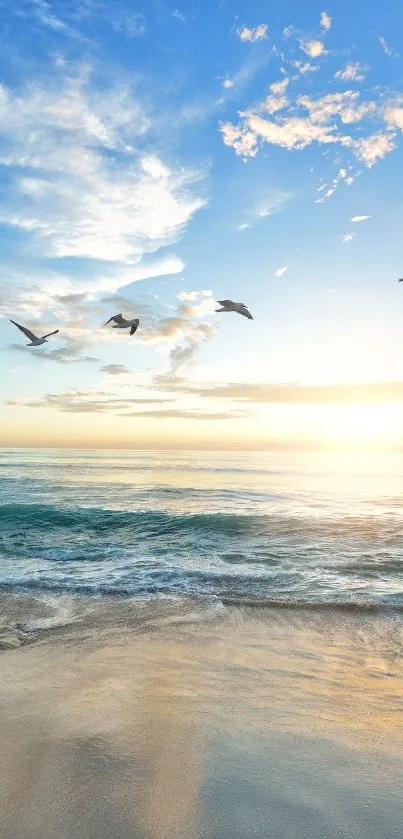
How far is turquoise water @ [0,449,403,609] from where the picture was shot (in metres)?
9.84

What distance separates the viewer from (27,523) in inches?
754

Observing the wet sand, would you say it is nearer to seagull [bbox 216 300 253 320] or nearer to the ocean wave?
seagull [bbox 216 300 253 320]

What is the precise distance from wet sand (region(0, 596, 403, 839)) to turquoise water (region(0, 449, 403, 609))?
7.26ft

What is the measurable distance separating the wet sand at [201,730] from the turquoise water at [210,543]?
7.26 feet

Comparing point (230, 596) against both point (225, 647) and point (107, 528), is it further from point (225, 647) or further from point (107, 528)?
point (107, 528)

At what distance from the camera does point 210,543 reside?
50.3 feet

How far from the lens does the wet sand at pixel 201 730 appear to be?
3465mm

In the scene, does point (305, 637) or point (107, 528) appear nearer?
point (305, 637)

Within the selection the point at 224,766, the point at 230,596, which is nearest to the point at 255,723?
the point at 224,766

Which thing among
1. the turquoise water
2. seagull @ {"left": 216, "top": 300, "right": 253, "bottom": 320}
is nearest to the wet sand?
the turquoise water

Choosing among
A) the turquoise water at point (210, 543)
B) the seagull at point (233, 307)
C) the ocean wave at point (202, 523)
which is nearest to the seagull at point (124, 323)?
the seagull at point (233, 307)

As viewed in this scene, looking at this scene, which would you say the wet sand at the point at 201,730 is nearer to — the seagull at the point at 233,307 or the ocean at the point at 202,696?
the ocean at the point at 202,696

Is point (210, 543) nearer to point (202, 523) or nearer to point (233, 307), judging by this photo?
point (202, 523)

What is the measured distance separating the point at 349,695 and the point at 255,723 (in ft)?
4.22
